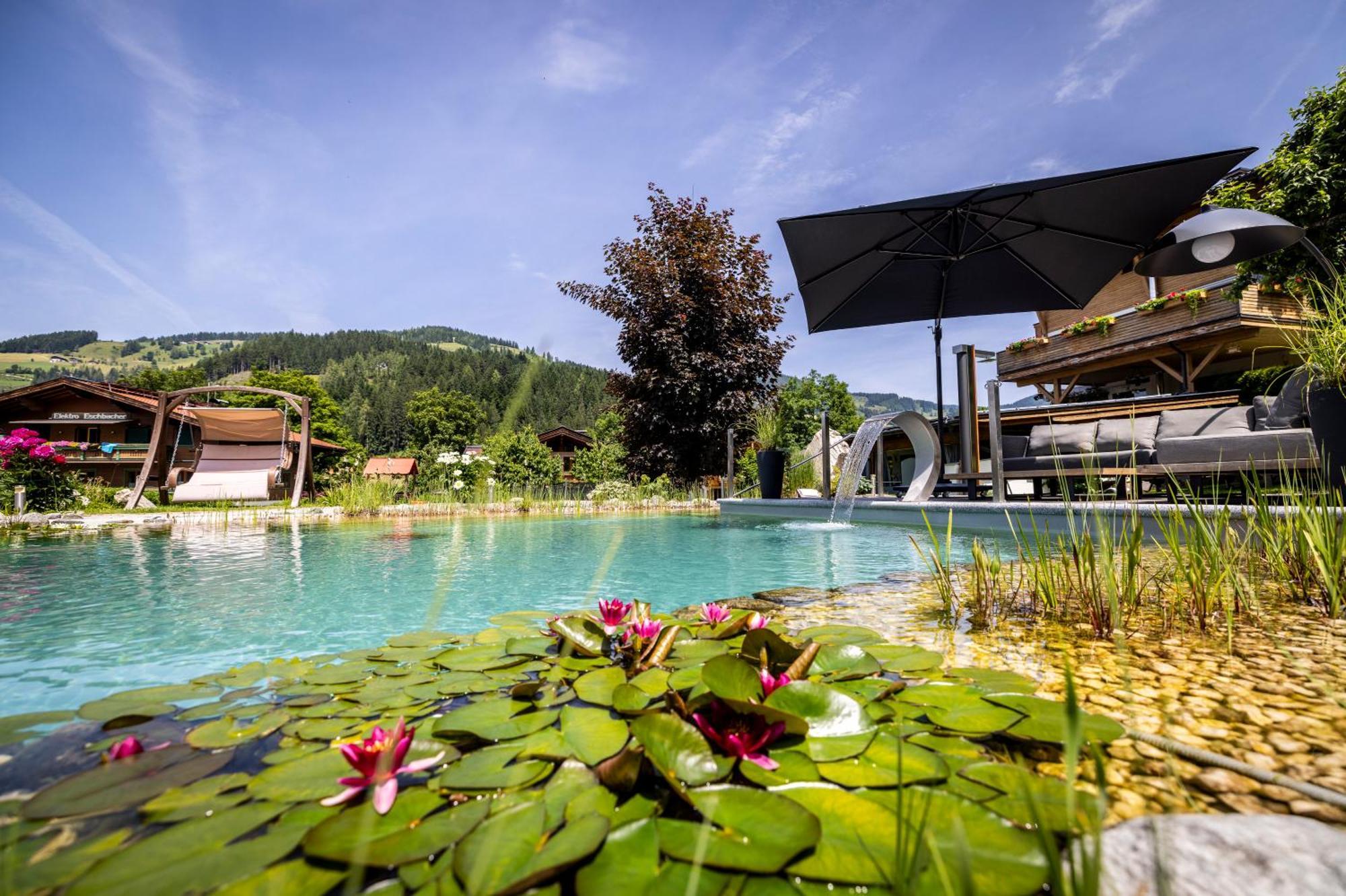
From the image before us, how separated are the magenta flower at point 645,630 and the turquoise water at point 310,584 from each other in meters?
1.22

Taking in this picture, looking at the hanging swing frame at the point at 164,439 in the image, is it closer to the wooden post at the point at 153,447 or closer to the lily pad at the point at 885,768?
the wooden post at the point at 153,447

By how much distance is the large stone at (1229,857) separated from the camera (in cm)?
58

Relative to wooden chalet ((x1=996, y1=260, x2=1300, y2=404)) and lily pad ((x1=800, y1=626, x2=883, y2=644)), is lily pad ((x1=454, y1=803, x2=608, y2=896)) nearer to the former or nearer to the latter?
lily pad ((x1=800, y1=626, x2=883, y2=644))

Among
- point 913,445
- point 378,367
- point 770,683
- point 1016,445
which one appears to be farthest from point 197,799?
point 378,367

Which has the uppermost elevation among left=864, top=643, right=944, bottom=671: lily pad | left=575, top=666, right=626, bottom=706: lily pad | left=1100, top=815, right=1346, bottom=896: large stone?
left=1100, top=815, right=1346, bottom=896: large stone

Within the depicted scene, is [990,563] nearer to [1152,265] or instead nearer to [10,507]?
[1152,265]

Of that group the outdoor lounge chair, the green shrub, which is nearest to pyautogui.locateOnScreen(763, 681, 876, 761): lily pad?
the green shrub

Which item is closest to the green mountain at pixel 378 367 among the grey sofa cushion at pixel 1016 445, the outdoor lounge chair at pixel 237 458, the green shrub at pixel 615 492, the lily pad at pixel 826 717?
the lily pad at pixel 826 717

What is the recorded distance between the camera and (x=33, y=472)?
332 inches

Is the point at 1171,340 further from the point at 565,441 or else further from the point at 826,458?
the point at 565,441

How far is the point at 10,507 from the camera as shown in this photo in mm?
8008

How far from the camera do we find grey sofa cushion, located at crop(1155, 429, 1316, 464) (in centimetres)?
392

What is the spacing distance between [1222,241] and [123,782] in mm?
5545

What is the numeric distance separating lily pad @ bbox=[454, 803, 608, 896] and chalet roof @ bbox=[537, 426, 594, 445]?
38.2 meters
